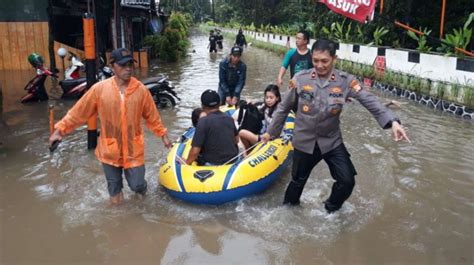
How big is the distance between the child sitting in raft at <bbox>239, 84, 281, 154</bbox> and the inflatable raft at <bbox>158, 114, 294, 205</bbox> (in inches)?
21.8

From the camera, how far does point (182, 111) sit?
966cm

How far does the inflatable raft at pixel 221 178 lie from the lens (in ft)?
15.6

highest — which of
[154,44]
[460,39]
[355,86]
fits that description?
[460,39]

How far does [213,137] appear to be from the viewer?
16.1ft

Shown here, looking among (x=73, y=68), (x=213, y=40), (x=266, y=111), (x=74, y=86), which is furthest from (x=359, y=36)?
(x=213, y=40)

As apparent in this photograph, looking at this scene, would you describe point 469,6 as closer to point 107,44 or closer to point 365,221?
point 365,221

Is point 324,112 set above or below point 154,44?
below

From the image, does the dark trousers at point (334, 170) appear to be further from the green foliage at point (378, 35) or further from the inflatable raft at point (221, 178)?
the green foliage at point (378, 35)

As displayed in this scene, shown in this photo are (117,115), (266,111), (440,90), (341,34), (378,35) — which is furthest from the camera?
(341,34)

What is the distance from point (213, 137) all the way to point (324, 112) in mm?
1354

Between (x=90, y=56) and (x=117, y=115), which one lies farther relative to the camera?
(x=90, y=56)

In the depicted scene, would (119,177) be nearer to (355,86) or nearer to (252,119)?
(252,119)

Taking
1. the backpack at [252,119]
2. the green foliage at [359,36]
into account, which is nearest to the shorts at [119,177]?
the backpack at [252,119]

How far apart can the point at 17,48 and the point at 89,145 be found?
33.6 ft
